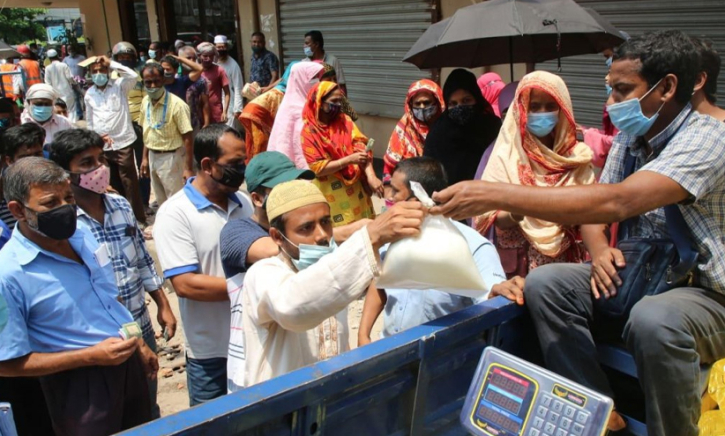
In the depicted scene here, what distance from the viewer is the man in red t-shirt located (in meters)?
8.37

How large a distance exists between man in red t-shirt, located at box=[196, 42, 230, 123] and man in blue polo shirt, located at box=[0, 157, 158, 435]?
20.7ft

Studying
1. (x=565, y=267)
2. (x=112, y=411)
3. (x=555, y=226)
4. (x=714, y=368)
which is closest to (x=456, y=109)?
(x=555, y=226)

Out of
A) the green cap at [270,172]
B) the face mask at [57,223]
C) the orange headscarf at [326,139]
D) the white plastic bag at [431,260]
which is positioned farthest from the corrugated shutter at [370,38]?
the white plastic bag at [431,260]

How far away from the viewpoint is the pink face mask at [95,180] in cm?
267

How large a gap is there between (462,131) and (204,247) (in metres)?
1.78

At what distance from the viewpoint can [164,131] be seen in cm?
608

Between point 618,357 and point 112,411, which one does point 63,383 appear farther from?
point 618,357

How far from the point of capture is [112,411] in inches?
86.2

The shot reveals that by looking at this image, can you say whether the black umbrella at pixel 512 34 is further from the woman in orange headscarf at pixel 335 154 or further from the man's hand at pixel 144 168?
the man's hand at pixel 144 168

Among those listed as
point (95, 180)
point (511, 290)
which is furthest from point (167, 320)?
point (511, 290)

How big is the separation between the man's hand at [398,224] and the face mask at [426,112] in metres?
2.57

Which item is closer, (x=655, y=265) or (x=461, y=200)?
(x=461, y=200)

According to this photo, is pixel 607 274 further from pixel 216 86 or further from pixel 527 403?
pixel 216 86

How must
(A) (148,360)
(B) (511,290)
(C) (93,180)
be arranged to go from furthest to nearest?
(C) (93,180) < (A) (148,360) < (B) (511,290)
